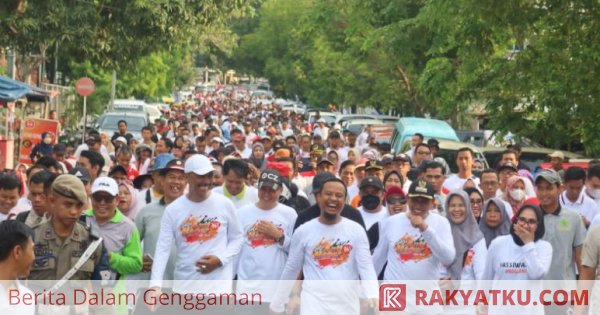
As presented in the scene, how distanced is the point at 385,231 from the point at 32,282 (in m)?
3.28

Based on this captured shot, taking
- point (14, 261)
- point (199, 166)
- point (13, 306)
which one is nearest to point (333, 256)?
point (199, 166)

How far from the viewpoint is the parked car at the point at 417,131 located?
24.8m

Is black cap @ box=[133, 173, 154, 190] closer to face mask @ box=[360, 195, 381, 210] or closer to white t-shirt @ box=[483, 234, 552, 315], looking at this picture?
face mask @ box=[360, 195, 381, 210]

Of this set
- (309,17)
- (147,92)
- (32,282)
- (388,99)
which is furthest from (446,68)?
(147,92)

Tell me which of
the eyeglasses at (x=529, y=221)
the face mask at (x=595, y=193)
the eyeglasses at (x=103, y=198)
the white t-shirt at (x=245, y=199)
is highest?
the face mask at (x=595, y=193)

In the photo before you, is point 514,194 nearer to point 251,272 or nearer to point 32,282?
point 251,272

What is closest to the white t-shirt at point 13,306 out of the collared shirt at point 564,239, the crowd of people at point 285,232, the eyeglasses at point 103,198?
the crowd of people at point 285,232

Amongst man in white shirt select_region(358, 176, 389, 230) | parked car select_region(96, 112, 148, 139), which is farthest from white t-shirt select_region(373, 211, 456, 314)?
parked car select_region(96, 112, 148, 139)

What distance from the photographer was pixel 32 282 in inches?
301

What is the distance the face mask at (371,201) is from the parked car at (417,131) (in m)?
12.5

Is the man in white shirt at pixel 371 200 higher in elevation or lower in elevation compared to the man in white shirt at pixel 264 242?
higher

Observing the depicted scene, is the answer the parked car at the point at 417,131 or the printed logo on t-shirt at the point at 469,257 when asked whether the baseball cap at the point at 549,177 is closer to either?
the printed logo on t-shirt at the point at 469,257

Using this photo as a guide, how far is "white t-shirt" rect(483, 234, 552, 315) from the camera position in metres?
9.37

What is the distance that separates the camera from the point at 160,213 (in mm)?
10281
